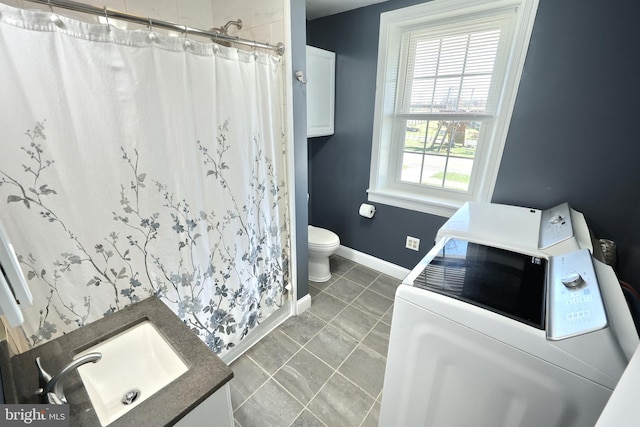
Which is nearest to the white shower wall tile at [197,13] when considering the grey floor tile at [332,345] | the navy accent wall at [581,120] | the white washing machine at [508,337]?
the navy accent wall at [581,120]

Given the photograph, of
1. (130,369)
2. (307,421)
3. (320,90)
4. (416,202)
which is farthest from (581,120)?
(130,369)

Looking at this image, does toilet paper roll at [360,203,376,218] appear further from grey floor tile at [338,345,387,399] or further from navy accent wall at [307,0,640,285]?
grey floor tile at [338,345,387,399]

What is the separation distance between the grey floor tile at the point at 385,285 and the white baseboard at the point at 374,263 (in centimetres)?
6

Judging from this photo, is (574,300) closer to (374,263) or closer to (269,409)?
(269,409)

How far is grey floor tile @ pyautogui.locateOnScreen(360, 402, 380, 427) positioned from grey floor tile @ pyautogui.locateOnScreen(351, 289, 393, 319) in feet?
2.24

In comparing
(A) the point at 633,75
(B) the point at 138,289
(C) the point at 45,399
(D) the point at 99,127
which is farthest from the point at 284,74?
(A) the point at 633,75

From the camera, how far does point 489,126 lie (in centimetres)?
183

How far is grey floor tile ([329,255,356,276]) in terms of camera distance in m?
2.62

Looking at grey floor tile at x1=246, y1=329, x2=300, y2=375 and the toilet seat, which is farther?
the toilet seat

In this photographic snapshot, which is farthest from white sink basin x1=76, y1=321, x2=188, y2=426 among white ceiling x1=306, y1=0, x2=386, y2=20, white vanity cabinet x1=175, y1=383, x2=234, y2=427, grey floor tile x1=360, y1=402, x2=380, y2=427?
white ceiling x1=306, y1=0, x2=386, y2=20

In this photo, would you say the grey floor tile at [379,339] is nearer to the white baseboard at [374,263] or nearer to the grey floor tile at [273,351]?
the grey floor tile at [273,351]

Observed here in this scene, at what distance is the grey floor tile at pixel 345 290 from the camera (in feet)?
7.43

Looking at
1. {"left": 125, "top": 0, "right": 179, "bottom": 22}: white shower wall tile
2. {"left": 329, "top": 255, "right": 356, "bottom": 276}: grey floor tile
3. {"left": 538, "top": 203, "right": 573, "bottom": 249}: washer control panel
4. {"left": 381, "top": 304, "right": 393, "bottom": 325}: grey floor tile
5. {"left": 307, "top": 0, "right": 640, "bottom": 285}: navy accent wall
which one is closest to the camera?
{"left": 538, "top": 203, "right": 573, "bottom": 249}: washer control panel

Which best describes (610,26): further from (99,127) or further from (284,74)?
(99,127)
